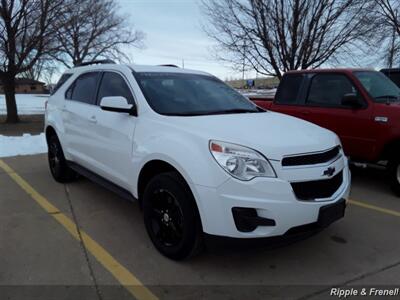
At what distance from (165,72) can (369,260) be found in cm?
298

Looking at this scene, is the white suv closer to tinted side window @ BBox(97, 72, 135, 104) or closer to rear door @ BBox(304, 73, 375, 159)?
tinted side window @ BBox(97, 72, 135, 104)

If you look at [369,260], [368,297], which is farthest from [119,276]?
[369,260]

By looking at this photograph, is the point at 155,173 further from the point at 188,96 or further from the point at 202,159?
the point at 188,96

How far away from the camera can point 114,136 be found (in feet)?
13.7

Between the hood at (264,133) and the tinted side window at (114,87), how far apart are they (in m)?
0.88

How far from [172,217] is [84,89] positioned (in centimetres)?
268

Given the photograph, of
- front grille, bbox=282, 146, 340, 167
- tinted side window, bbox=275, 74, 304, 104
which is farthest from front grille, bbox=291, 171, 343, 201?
tinted side window, bbox=275, 74, 304, 104

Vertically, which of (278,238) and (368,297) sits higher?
(278,238)

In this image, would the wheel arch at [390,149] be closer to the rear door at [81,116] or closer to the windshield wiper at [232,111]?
the windshield wiper at [232,111]

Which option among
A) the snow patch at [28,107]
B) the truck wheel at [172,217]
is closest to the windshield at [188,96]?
the truck wheel at [172,217]

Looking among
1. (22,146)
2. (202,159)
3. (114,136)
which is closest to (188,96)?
(114,136)

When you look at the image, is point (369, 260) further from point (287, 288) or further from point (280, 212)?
point (280, 212)

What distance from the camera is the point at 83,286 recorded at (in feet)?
10.3

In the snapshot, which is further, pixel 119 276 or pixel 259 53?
pixel 259 53
